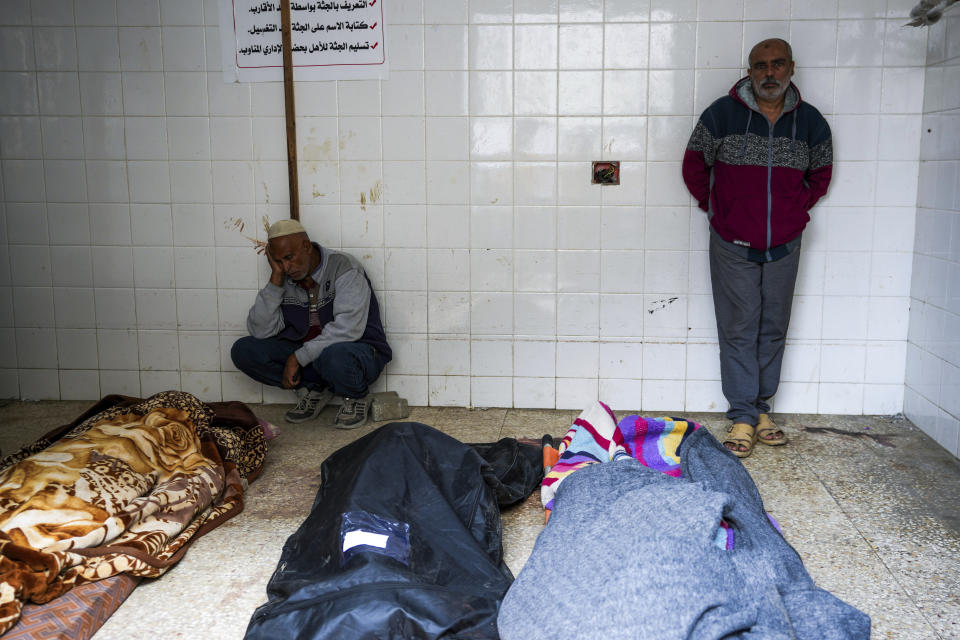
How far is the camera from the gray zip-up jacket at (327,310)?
14.4 ft

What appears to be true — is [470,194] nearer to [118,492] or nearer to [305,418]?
[305,418]

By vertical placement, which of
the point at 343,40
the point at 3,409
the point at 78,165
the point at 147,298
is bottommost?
the point at 3,409

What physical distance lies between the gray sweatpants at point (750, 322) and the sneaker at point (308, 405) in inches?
76.4

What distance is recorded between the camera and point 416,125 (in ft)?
14.8

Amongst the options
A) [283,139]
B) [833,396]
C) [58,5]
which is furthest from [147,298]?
[833,396]

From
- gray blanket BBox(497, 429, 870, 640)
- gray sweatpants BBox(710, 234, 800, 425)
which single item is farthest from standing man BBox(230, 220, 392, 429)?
gray blanket BBox(497, 429, 870, 640)

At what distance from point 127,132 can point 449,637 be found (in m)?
3.32

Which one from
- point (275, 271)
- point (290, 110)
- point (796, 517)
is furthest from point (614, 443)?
point (290, 110)

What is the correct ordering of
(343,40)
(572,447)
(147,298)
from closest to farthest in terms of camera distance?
1. (572,447)
2. (343,40)
3. (147,298)

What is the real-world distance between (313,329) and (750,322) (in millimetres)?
2050

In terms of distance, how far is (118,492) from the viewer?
3020 millimetres

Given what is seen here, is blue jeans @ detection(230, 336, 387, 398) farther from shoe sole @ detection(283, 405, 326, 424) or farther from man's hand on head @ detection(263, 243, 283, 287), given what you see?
man's hand on head @ detection(263, 243, 283, 287)

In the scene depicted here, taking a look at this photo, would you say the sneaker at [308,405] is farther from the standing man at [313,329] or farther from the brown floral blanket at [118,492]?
the brown floral blanket at [118,492]

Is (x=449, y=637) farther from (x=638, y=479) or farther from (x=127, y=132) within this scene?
(x=127, y=132)
